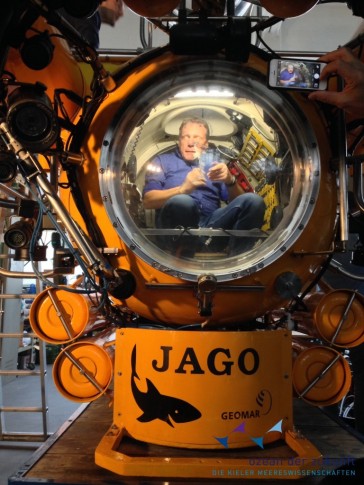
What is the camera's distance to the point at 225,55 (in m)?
1.34

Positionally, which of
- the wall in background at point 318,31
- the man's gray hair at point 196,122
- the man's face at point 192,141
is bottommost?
the man's face at point 192,141

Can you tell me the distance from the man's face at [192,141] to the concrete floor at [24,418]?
1.91 metres

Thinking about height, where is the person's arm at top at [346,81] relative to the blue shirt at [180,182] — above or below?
above

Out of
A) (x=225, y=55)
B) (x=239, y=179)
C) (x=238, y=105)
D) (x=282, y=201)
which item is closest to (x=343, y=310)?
(x=282, y=201)

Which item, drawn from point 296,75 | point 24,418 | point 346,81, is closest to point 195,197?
point 296,75

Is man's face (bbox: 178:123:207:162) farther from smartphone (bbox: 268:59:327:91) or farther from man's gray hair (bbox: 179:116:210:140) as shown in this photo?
smartphone (bbox: 268:59:327:91)

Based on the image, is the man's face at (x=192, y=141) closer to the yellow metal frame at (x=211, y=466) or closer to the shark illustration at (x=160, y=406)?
the shark illustration at (x=160, y=406)

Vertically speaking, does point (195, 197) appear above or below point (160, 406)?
above

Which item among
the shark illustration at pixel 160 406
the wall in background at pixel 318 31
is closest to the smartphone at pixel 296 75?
the shark illustration at pixel 160 406

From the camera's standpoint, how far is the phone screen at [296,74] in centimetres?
126

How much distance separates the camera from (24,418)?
3797 millimetres

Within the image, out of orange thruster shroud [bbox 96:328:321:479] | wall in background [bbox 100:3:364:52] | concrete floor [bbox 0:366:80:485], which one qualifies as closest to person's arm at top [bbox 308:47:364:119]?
orange thruster shroud [bbox 96:328:321:479]

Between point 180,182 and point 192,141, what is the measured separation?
0.49 ft

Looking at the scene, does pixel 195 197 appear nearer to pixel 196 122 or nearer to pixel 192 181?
pixel 192 181
